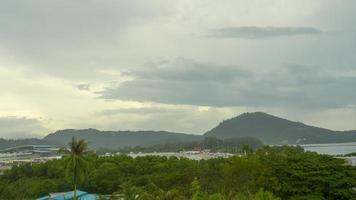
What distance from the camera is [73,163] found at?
57188 millimetres

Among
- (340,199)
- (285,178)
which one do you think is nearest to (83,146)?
(285,178)

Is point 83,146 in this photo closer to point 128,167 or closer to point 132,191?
point 132,191

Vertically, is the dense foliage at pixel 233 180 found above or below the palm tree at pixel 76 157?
below

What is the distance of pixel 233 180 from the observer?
5631cm

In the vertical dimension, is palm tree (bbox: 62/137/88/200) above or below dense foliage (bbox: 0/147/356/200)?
above

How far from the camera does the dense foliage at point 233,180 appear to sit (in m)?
45.1

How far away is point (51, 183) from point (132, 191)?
37.7m

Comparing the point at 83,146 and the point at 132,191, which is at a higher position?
the point at 83,146

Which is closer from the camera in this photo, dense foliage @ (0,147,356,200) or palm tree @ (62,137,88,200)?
dense foliage @ (0,147,356,200)

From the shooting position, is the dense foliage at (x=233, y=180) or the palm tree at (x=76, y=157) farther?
the palm tree at (x=76, y=157)

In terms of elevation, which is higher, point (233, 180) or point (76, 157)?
point (76, 157)

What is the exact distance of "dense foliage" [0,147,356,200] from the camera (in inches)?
1775

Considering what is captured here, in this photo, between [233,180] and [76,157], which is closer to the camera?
[233,180]

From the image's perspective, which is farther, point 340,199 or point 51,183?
point 51,183
